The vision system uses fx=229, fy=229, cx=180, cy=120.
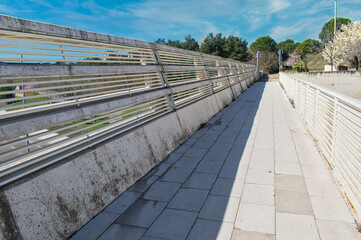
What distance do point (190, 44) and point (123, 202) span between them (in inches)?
2720

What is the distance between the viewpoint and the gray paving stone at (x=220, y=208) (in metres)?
2.62

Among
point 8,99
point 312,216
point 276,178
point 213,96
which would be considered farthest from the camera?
point 213,96

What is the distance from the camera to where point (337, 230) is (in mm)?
2303

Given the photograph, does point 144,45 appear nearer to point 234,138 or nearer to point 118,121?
point 118,121

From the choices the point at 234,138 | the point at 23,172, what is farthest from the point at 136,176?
the point at 234,138

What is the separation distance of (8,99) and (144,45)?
2697 millimetres

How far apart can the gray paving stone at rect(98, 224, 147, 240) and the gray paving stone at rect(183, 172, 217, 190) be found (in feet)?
3.48

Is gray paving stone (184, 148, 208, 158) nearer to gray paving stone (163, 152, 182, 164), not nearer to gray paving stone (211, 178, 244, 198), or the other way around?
gray paving stone (163, 152, 182, 164)

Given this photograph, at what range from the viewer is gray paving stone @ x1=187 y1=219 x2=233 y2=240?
2320 mm

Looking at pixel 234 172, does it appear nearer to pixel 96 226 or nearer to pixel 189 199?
pixel 189 199

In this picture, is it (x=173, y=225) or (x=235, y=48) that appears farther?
(x=235, y=48)

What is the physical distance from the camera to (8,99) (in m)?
2.07


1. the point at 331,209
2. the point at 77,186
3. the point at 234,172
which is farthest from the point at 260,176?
the point at 77,186

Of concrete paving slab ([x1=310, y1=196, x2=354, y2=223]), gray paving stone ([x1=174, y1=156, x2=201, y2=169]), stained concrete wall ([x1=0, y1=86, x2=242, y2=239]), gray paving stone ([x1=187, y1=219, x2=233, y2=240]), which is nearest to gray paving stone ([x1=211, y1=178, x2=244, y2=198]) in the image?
gray paving stone ([x1=187, y1=219, x2=233, y2=240])
